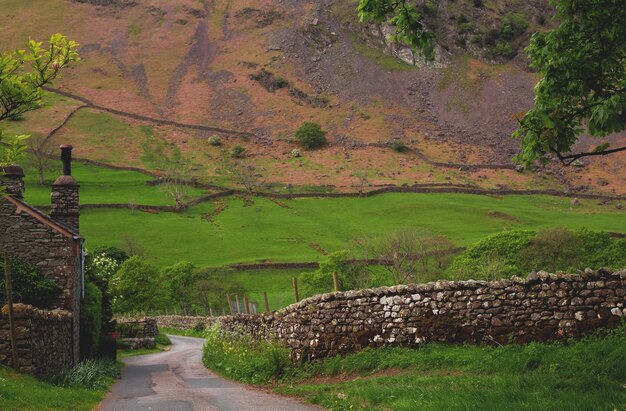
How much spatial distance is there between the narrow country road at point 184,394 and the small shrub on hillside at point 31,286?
4450mm

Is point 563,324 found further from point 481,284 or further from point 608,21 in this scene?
point 608,21

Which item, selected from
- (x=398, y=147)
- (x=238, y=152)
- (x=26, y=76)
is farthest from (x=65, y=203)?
(x=398, y=147)

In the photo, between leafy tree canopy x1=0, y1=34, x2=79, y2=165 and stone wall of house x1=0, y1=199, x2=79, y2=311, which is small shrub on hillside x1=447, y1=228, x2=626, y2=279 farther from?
leafy tree canopy x1=0, y1=34, x2=79, y2=165

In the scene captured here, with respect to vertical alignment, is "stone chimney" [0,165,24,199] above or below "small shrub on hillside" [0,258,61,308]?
above

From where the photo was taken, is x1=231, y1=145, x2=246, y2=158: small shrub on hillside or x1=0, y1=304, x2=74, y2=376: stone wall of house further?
x1=231, y1=145, x2=246, y2=158: small shrub on hillside

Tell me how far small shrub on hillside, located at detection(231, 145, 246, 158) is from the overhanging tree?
156419 mm

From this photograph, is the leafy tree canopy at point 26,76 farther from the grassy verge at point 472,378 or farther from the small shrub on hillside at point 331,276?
the small shrub on hillside at point 331,276

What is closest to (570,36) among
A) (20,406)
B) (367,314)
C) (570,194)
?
(367,314)

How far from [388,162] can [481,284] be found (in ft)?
477

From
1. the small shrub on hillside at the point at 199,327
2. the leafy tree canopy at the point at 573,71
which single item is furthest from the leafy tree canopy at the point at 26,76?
the small shrub on hillside at the point at 199,327

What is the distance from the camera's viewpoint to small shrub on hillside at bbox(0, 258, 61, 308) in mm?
23562

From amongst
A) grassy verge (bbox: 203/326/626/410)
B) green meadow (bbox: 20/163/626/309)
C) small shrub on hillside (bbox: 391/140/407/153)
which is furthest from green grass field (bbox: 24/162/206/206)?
grassy verge (bbox: 203/326/626/410)

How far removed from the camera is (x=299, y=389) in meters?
16.2

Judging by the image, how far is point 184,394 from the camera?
18.1 metres
